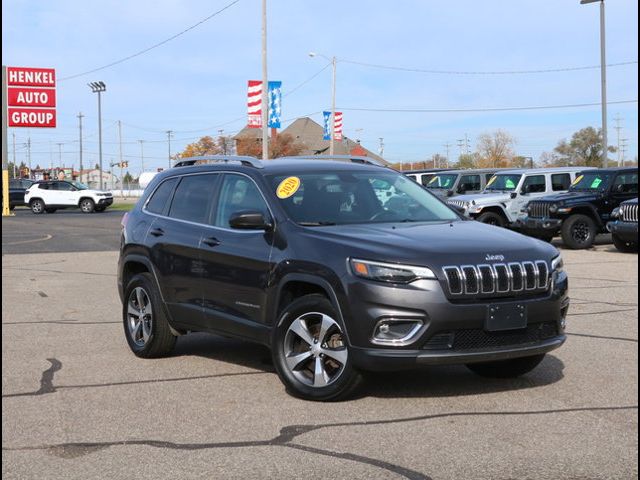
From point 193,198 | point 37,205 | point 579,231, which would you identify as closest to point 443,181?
point 579,231

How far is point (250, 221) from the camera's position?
6512mm

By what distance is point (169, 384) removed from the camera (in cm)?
676

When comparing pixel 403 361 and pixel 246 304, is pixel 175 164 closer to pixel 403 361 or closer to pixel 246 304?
pixel 246 304

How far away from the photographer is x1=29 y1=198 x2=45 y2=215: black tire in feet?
153

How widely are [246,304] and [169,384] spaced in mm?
852

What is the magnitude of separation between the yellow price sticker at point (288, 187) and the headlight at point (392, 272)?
1253mm

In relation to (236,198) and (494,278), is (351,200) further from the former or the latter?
(494,278)

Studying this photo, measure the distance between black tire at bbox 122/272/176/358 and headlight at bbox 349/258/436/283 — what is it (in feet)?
8.17

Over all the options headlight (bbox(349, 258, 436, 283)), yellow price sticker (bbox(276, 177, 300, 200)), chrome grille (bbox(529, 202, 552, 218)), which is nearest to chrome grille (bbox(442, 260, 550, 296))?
headlight (bbox(349, 258, 436, 283))

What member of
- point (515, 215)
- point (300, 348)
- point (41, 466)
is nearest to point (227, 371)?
point (300, 348)

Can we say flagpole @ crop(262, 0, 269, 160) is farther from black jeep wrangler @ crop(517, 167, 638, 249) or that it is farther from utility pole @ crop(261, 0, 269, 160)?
black jeep wrangler @ crop(517, 167, 638, 249)

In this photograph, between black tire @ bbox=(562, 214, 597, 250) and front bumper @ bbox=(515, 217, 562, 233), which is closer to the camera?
black tire @ bbox=(562, 214, 597, 250)

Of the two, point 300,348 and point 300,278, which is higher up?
point 300,278

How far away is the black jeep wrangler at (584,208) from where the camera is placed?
20250mm
